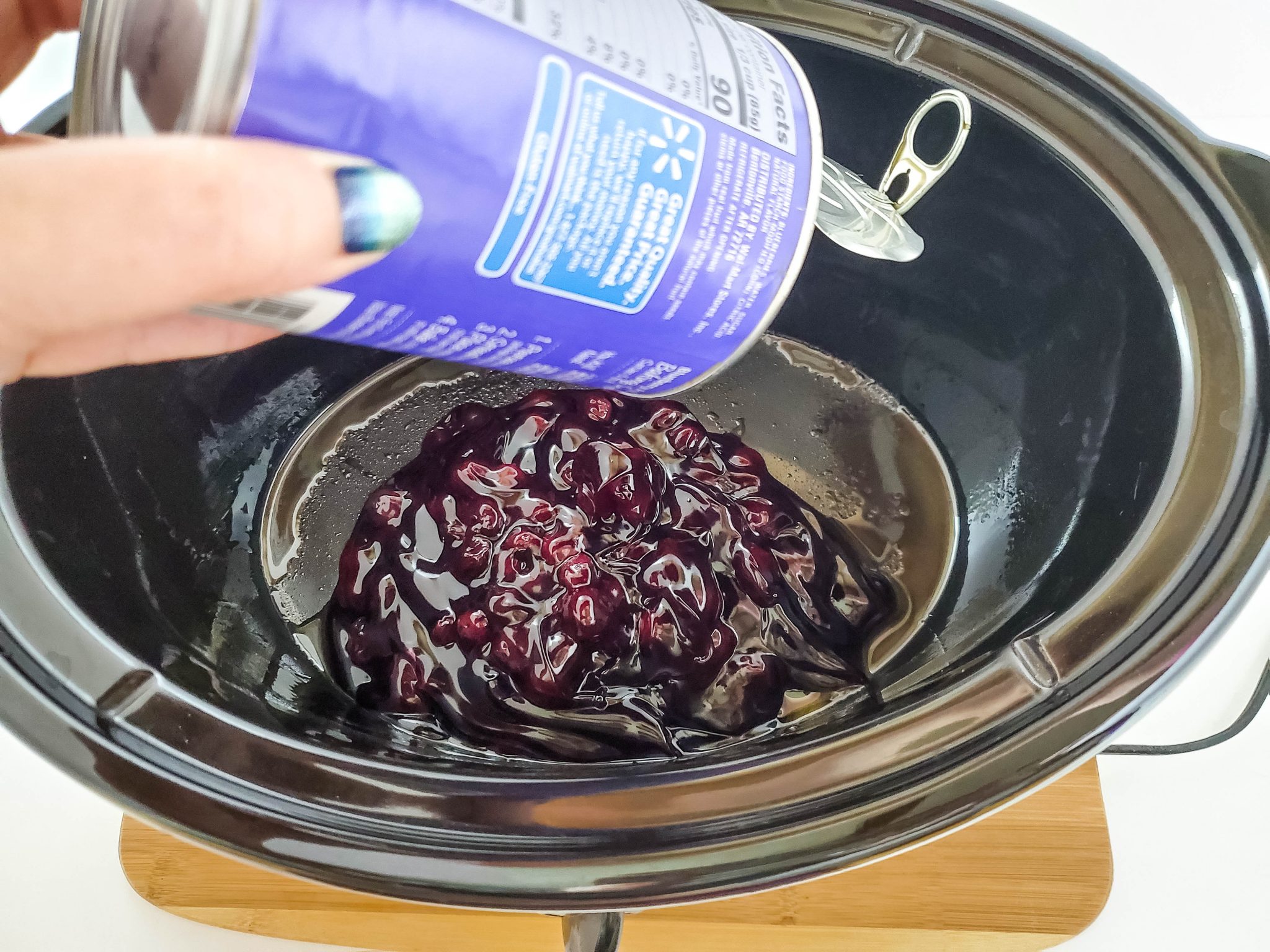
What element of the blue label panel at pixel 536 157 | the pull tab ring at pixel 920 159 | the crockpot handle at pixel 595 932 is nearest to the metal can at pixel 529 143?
the blue label panel at pixel 536 157

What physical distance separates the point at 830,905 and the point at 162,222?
50 cm

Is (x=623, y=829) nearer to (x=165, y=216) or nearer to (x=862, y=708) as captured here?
(x=862, y=708)

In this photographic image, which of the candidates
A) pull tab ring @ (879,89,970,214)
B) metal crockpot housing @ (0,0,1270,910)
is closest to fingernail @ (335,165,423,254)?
metal crockpot housing @ (0,0,1270,910)

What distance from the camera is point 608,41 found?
30 cm

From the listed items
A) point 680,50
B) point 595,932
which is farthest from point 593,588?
point 680,50

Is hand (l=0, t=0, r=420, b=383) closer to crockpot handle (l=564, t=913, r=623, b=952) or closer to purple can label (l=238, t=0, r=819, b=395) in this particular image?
purple can label (l=238, t=0, r=819, b=395)

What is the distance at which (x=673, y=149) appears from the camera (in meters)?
0.32

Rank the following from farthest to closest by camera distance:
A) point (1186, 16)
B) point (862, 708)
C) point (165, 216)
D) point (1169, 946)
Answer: point (1186, 16), point (1169, 946), point (862, 708), point (165, 216)

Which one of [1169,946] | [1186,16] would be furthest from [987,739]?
[1186,16]

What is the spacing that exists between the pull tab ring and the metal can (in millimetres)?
140

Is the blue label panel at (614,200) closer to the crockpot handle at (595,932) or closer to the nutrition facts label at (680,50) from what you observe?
the nutrition facts label at (680,50)

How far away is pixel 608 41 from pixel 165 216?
164 millimetres

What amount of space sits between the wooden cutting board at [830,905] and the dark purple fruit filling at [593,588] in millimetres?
148

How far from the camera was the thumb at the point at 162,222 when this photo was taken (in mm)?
227
